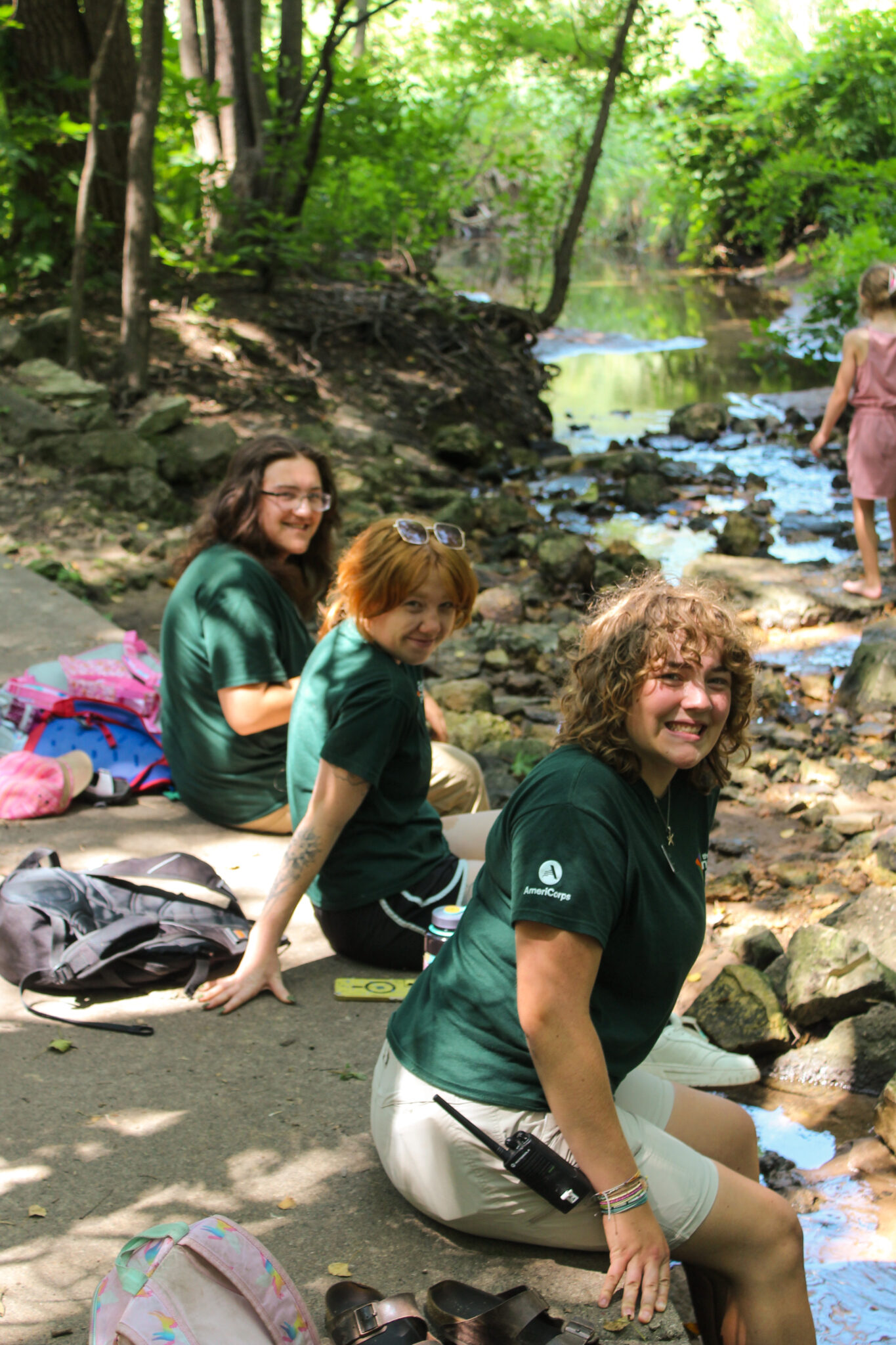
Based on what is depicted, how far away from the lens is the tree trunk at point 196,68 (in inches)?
501

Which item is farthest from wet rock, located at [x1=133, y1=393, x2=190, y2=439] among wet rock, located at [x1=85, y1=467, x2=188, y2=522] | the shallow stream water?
the shallow stream water

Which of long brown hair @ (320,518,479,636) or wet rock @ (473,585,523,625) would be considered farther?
wet rock @ (473,585,523,625)

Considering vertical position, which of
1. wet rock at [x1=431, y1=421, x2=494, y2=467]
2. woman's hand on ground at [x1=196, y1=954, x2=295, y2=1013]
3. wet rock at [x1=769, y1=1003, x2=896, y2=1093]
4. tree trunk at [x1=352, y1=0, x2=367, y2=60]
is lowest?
wet rock at [x1=769, y1=1003, x2=896, y2=1093]

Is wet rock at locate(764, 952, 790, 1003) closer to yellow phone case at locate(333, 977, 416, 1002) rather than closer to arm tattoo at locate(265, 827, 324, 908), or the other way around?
yellow phone case at locate(333, 977, 416, 1002)

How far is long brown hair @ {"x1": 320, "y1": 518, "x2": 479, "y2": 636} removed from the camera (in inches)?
117

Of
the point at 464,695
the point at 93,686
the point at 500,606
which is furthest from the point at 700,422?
the point at 93,686

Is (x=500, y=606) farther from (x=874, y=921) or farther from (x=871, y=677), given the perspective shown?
(x=874, y=921)

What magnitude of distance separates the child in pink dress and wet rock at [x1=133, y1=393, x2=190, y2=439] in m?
5.07

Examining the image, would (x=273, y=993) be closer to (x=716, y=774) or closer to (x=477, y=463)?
(x=716, y=774)

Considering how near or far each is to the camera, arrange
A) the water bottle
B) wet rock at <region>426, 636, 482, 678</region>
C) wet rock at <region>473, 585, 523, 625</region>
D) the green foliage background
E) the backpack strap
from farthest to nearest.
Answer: the green foliage background, wet rock at <region>473, 585, 523, 625</region>, wet rock at <region>426, 636, 482, 678</region>, the backpack strap, the water bottle

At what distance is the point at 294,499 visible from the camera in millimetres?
3959

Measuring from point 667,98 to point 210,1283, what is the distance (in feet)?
63.1

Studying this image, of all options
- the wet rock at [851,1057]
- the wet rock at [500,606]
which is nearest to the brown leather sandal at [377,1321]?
the wet rock at [851,1057]

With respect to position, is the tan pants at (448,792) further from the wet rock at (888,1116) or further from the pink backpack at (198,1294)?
the pink backpack at (198,1294)
